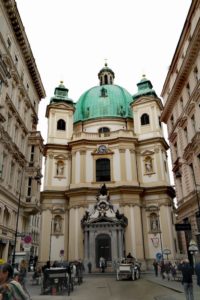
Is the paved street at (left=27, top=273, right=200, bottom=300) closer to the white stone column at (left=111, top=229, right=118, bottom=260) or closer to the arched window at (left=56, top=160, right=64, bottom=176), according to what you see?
the white stone column at (left=111, top=229, right=118, bottom=260)

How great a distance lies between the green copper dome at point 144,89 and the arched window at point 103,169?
558 inches

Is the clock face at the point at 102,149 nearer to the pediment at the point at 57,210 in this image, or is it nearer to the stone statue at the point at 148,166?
the stone statue at the point at 148,166

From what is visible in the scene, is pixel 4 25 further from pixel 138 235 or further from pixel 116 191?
pixel 138 235

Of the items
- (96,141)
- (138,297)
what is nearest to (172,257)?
(96,141)

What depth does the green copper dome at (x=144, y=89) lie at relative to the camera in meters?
52.1

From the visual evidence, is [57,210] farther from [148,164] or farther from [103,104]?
[103,104]

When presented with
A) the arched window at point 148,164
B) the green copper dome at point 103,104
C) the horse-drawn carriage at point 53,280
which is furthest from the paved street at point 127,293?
the green copper dome at point 103,104

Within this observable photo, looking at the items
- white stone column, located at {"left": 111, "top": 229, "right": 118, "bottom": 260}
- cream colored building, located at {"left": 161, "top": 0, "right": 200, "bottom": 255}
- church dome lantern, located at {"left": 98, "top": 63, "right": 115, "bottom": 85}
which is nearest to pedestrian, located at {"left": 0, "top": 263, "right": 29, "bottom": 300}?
cream colored building, located at {"left": 161, "top": 0, "right": 200, "bottom": 255}

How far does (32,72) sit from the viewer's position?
116ft

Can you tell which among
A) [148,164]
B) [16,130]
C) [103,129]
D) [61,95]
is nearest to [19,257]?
[16,130]

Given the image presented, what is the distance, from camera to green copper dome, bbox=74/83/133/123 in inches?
2134

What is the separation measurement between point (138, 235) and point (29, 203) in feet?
56.9

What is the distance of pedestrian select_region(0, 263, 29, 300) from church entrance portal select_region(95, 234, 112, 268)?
120 feet

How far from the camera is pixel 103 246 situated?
39812 millimetres
